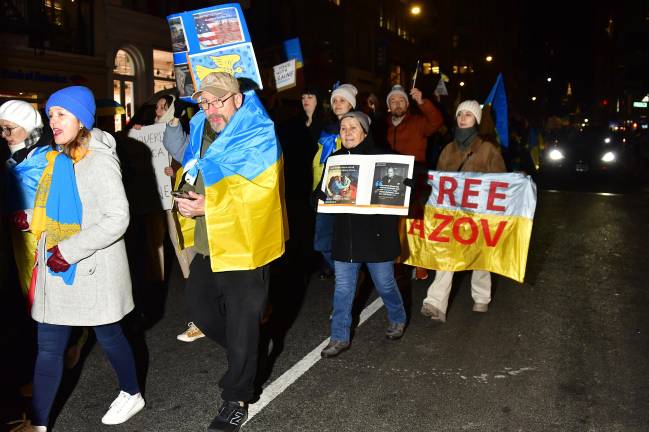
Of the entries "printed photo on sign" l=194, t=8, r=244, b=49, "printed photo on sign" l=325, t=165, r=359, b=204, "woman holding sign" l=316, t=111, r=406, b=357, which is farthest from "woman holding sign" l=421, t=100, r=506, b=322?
"printed photo on sign" l=194, t=8, r=244, b=49

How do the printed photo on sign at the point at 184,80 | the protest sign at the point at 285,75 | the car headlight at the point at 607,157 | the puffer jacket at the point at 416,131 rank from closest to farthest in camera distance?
the printed photo on sign at the point at 184,80 < the puffer jacket at the point at 416,131 < the protest sign at the point at 285,75 < the car headlight at the point at 607,157

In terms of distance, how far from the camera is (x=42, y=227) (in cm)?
354

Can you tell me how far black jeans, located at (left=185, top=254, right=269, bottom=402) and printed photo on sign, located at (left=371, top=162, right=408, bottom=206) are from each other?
1373mm

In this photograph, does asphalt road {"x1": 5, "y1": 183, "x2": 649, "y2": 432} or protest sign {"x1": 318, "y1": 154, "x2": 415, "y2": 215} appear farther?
protest sign {"x1": 318, "y1": 154, "x2": 415, "y2": 215}

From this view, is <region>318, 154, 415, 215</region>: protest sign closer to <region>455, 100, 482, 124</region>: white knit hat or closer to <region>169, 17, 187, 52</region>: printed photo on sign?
<region>455, 100, 482, 124</region>: white knit hat

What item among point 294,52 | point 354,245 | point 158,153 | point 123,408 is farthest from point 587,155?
point 123,408

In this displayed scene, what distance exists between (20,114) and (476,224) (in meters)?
4.07

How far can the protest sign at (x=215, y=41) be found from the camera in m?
5.22

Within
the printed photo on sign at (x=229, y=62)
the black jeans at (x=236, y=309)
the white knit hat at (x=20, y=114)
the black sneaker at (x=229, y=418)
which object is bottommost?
the black sneaker at (x=229, y=418)

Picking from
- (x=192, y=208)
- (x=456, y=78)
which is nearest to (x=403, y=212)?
(x=192, y=208)

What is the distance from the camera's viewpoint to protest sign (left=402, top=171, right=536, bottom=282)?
6035 mm

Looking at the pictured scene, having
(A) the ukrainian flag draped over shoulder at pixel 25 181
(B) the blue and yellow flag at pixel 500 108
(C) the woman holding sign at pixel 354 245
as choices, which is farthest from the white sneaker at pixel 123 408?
(B) the blue and yellow flag at pixel 500 108

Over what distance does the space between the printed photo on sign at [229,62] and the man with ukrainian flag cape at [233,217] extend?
1.31m

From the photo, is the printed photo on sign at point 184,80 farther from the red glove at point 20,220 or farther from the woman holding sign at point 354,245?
the red glove at point 20,220
